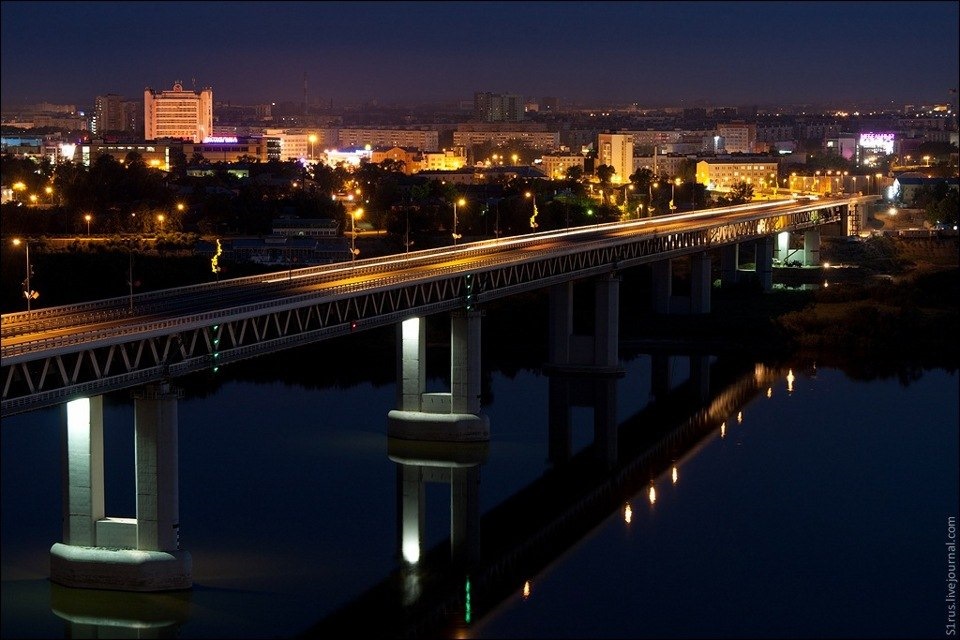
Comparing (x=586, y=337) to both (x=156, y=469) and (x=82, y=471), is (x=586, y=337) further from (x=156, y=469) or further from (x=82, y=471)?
(x=82, y=471)

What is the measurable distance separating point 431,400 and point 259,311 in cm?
1098

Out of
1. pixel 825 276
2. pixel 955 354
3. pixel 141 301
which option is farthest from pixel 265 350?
pixel 825 276

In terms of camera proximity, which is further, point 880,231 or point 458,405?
point 880,231

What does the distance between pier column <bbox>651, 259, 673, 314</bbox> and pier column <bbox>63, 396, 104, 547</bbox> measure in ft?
139

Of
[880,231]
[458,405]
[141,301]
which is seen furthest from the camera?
[880,231]

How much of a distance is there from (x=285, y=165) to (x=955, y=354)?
92.4 metres

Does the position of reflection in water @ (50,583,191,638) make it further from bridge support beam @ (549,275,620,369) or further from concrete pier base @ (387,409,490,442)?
bridge support beam @ (549,275,620,369)

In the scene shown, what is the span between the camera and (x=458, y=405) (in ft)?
143

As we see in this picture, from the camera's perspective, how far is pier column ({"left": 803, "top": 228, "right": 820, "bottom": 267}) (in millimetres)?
86938

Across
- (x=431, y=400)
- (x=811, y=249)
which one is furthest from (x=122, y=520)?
(x=811, y=249)

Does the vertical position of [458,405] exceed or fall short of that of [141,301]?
it falls short

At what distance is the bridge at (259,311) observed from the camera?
92.7 feet

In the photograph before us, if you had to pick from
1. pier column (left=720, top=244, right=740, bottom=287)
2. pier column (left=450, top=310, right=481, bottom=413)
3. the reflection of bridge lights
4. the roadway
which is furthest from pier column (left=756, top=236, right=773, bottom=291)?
the reflection of bridge lights

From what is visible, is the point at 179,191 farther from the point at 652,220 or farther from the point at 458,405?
the point at 458,405
